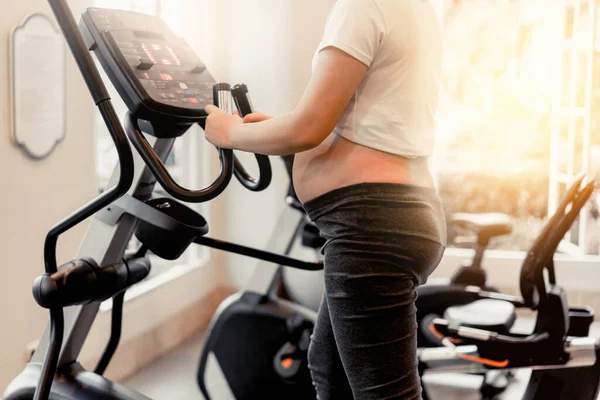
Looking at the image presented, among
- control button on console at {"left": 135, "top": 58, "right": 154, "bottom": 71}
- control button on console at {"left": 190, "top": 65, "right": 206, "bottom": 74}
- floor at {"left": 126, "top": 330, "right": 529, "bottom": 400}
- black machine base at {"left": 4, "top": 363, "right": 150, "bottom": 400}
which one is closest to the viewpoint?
control button on console at {"left": 135, "top": 58, "right": 154, "bottom": 71}

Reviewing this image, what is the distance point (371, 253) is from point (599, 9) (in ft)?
11.2

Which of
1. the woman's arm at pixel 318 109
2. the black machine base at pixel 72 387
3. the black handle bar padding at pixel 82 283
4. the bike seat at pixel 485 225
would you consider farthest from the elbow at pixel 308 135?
the bike seat at pixel 485 225

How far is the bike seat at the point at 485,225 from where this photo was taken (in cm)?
314

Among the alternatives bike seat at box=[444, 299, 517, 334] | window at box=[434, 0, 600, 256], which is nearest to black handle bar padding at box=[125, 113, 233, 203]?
bike seat at box=[444, 299, 517, 334]

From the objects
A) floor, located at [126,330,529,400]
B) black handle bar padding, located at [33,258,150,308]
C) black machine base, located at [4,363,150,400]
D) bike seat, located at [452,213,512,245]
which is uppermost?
black handle bar padding, located at [33,258,150,308]

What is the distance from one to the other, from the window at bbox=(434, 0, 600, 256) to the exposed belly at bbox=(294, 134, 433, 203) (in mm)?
3059

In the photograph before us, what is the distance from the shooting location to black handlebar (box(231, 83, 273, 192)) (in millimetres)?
1494

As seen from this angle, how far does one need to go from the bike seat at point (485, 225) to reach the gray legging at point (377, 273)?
1908 millimetres

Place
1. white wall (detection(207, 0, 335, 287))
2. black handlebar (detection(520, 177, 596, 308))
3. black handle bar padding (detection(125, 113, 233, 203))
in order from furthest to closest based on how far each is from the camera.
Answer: white wall (detection(207, 0, 335, 287)) → black handlebar (detection(520, 177, 596, 308)) → black handle bar padding (detection(125, 113, 233, 203))

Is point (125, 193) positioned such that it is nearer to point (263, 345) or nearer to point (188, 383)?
point (263, 345)

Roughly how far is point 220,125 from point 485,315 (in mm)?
1798

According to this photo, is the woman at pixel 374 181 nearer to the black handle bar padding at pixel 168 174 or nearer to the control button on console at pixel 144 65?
the black handle bar padding at pixel 168 174

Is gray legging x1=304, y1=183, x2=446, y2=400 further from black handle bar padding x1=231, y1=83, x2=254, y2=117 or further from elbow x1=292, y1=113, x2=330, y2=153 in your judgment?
black handle bar padding x1=231, y1=83, x2=254, y2=117

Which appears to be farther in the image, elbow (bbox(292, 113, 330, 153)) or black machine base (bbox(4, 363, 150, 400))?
black machine base (bbox(4, 363, 150, 400))
